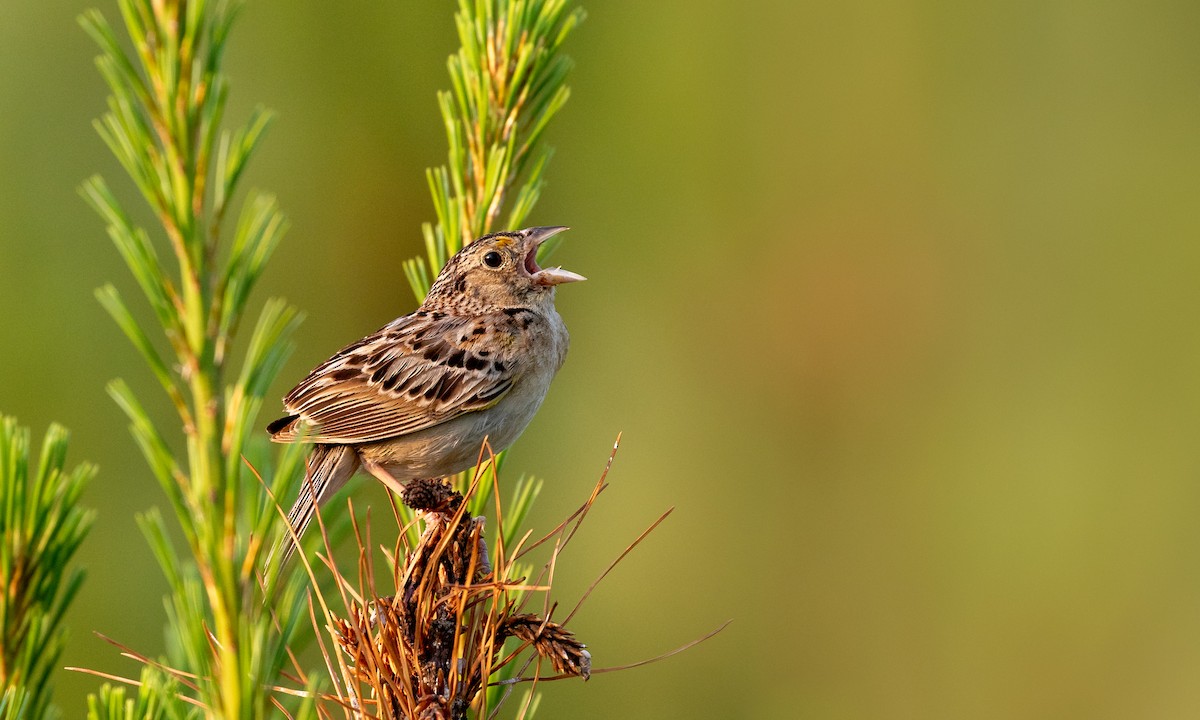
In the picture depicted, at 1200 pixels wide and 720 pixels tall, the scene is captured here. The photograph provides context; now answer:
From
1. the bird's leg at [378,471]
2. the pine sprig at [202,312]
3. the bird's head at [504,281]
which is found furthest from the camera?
the bird's head at [504,281]

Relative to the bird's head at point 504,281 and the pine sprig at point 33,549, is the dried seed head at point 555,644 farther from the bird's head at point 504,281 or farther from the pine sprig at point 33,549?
the bird's head at point 504,281

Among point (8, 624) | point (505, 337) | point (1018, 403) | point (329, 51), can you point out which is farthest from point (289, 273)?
point (1018, 403)

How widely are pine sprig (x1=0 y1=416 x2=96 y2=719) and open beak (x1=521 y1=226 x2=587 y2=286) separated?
169cm

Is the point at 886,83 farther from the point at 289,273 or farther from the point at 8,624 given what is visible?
the point at 8,624

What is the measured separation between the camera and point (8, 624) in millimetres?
1837

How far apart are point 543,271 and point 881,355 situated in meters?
2.82

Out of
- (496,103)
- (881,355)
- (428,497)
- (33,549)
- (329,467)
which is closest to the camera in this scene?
(33,549)

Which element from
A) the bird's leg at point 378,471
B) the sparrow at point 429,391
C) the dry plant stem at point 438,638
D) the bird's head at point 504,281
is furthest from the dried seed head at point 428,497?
the bird's head at point 504,281

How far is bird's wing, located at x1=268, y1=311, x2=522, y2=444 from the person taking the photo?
3.39 meters

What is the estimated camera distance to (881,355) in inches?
239

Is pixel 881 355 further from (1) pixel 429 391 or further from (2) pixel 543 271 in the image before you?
(1) pixel 429 391

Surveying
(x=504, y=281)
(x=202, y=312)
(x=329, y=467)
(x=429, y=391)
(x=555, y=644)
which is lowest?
(x=555, y=644)

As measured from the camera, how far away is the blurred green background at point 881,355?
5562 mm

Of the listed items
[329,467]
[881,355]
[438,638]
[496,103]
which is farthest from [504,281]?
[881,355]
